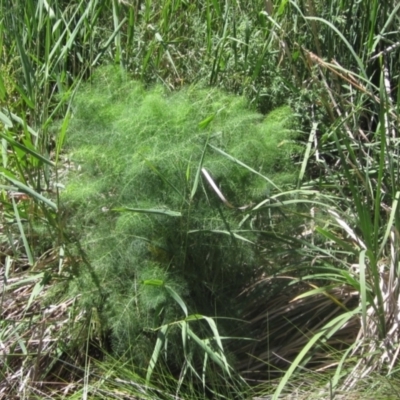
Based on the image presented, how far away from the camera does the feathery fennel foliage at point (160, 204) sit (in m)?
2.49

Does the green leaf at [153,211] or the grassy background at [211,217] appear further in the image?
the grassy background at [211,217]

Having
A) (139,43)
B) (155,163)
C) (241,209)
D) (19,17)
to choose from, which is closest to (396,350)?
(241,209)

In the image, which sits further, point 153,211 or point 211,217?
point 211,217

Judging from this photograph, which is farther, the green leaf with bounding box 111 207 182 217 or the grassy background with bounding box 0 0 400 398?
the grassy background with bounding box 0 0 400 398

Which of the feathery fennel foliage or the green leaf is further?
the feathery fennel foliage

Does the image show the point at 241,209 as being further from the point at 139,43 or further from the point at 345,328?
the point at 139,43

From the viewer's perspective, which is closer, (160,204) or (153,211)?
(153,211)

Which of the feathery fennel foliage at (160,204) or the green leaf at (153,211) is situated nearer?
the green leaf at (153,211)

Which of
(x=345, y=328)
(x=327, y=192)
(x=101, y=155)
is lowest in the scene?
(x=345, y=328)

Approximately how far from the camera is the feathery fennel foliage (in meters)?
2.49

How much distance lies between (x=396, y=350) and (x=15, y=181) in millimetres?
1087

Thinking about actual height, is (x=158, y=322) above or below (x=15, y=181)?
below

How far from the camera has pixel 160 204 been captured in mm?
2492

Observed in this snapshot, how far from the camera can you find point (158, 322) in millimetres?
2523
